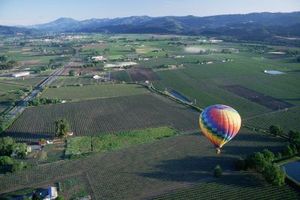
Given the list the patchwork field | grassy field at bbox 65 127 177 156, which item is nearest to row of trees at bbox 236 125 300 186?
grassy field at bbox 65 127 177 156

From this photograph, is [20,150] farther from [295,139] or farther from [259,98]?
[259,98]

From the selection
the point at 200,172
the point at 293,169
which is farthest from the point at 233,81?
the point at 200,172

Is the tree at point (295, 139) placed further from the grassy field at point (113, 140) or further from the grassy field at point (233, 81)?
the grassy field at point (113, 140)

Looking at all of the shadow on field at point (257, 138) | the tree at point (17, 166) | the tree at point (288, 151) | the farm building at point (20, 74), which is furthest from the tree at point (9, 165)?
the farm building at point (20, 74)

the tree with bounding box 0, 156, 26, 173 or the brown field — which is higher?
the brown field

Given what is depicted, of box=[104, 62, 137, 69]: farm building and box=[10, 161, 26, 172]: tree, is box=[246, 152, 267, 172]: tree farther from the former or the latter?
box=[104, 62, 137, 69]: farm building

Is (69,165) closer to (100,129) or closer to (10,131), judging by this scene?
(100,129)

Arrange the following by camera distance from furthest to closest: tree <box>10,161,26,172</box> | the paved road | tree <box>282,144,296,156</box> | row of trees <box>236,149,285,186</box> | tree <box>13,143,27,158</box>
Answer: the paved road, tree <box>13,143,27,158</box>, tree <box>282,144,296,156</box>, tree <box>10,161,26,172</box>, row of trees <box>236,149,285,186</box>
